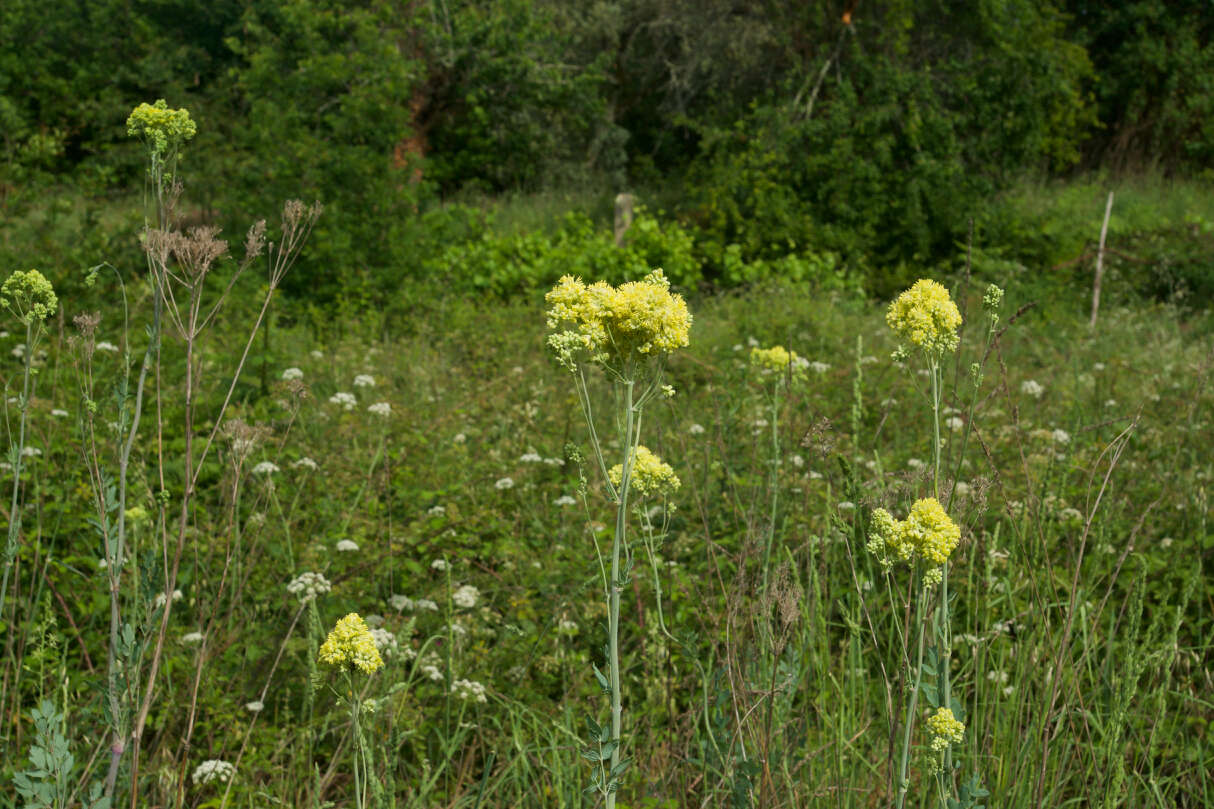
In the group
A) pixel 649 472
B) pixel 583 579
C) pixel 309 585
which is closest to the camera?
pixel 649 472

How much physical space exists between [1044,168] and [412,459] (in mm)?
14861

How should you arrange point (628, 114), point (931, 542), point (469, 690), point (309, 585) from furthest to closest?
point (628, 114), point (309, 585), point (469, 690), point (931, 542)

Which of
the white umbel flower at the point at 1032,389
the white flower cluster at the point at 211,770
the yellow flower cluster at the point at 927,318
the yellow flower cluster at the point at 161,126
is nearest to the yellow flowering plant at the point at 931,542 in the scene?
the yellow flower cluster at the point at 927,318

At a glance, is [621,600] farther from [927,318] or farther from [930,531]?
[930,531]

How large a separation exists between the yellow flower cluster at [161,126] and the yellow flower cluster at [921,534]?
4.64 ft

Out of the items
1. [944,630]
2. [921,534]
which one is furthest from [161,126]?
[944,630]

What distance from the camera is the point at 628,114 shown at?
1922cm

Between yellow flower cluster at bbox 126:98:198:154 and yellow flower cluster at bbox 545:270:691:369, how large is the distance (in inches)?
35.7

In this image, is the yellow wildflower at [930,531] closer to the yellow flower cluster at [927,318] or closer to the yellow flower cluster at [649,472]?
the yellow flower cluster at [927,318]

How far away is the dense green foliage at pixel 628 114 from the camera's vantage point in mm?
8430

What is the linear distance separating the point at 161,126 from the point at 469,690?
58.4 inches

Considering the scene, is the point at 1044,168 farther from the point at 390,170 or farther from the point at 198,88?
the point at 198,88

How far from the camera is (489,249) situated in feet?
33.7

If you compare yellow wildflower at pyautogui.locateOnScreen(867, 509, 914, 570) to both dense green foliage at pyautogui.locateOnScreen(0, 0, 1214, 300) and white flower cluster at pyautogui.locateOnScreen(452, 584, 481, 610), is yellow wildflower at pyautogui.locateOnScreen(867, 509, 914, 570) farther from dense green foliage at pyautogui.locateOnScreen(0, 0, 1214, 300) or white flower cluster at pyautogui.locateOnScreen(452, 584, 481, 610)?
dense green foliage at pyautogui.locateOnScreen(0, 0, 1214, 300)
